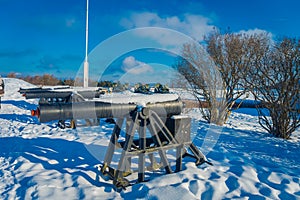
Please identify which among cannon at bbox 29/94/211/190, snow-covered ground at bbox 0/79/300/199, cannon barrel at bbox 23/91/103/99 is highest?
cannon barrel at bbox 23/91/103/99

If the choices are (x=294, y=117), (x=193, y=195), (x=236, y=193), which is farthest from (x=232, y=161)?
(x=294, y=117)

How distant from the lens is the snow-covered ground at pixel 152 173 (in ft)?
11.8

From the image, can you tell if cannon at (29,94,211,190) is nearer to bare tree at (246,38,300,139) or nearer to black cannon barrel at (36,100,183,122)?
black cannon barrel at (36,100,183,122)

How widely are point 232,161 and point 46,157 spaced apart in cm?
391

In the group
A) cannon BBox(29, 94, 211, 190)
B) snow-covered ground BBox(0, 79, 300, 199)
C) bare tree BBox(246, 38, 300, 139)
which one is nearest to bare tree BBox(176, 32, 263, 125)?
bare tree BBox(246, 38, 300, 139)

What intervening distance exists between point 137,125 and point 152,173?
1.07m

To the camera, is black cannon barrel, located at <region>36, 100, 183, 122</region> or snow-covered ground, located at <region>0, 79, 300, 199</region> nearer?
black cannon barrel, located at <region>36, 100, 183, 122</region>

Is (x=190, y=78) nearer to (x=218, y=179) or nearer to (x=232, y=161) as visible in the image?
(x=232, y=161)

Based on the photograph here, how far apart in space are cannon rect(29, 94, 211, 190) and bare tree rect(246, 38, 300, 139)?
4.43 meters

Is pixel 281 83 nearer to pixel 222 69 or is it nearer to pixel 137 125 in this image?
pixel 222 69

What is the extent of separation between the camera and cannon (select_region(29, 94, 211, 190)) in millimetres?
3507

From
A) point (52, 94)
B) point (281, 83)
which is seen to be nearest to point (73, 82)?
point (52, 94)

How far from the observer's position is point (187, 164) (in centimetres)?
477

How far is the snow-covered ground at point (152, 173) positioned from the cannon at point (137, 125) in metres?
0.23
